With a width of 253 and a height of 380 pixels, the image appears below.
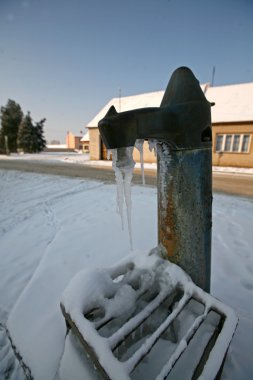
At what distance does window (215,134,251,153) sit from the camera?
12852mm

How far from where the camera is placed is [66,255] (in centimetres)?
261

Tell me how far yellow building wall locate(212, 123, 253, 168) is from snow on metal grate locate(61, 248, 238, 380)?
1354 centimetres

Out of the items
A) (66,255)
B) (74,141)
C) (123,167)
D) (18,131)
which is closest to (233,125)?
(66,255)

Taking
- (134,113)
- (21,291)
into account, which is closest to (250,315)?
(134,113)

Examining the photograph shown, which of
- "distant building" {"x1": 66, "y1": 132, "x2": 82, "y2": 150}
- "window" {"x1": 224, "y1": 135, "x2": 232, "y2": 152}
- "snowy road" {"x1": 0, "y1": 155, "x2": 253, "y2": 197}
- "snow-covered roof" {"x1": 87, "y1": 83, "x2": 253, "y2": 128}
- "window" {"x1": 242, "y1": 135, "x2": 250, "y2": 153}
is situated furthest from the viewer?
"distant building" {"x1": 66, "y1": 132, "x2": 82, "y2": 150}

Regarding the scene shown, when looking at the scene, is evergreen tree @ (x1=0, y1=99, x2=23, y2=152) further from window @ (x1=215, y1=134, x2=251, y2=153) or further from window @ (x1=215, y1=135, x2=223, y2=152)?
window @ (x1=215, y1=134, x2=251, y2=153)

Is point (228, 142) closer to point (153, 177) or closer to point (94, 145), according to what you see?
point (153, 177)

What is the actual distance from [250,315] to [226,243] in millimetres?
1324

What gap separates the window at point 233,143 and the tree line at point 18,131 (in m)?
24.9

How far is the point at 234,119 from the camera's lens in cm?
1270

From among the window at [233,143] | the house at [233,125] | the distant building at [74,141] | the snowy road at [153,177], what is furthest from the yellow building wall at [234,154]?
the distant building at [74,141]

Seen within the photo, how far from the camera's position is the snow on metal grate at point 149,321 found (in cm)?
89

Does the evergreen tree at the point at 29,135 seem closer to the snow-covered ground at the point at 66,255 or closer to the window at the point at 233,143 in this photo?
the window at the point at 233,143

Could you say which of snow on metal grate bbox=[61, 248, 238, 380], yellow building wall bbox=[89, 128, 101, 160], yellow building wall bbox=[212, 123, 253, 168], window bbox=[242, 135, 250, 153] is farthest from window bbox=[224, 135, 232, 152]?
snow on metal grate bbox=[61, 248, 238, 380]
